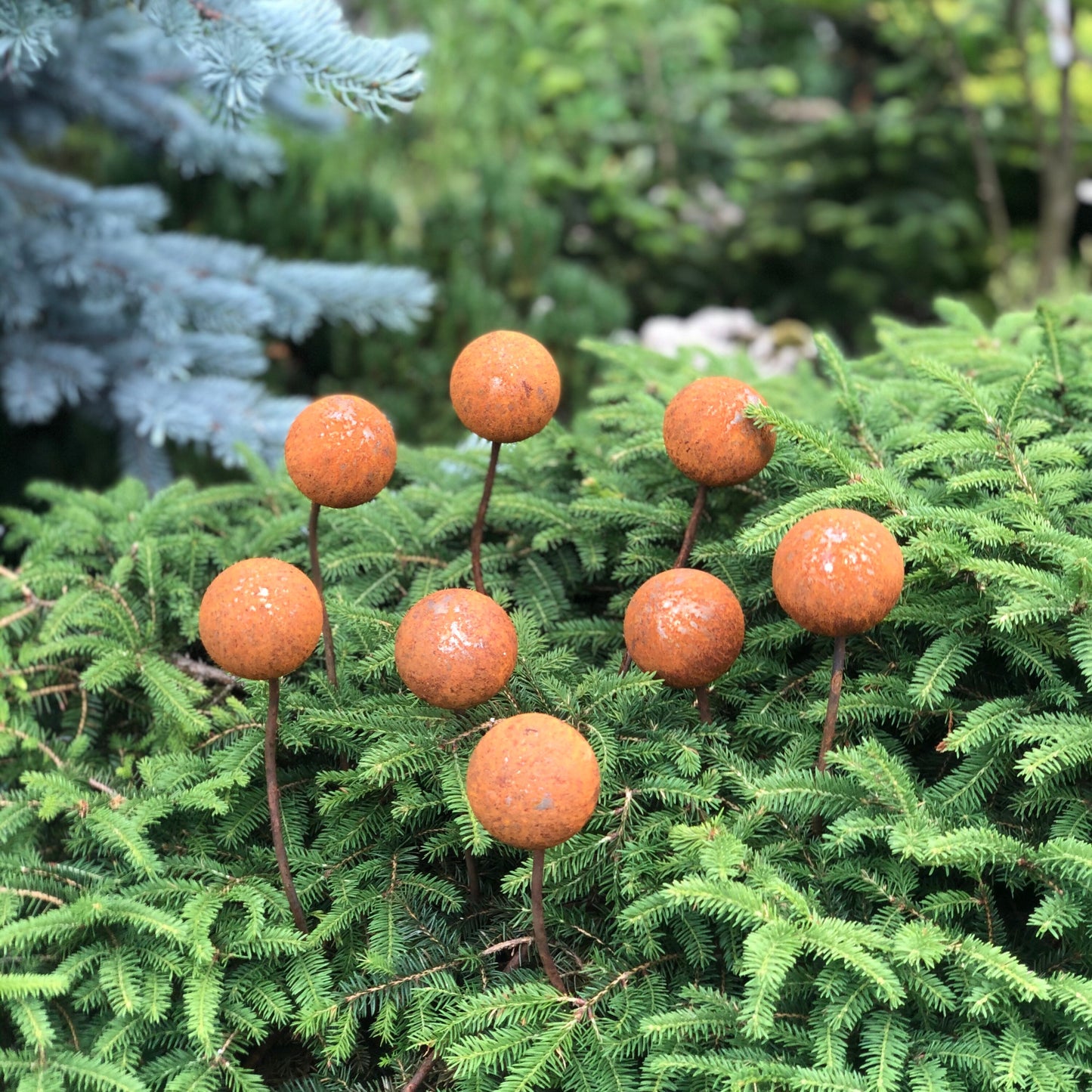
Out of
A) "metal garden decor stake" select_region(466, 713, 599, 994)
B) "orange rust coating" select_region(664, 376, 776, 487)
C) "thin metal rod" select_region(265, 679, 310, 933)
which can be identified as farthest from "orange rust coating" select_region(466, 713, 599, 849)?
"orange rust coating" select_region(664, 376, 776, 487)

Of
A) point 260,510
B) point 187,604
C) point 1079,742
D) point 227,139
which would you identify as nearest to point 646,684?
point 1079,742

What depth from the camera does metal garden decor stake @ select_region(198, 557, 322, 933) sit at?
3.02ft

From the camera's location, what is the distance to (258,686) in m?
1.23

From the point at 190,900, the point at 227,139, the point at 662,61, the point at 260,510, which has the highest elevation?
the point at 662,61

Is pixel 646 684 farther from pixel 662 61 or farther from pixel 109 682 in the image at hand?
pixel 662 61

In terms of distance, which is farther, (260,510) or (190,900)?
(260,510)

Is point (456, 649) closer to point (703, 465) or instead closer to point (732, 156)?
point (703, 465)

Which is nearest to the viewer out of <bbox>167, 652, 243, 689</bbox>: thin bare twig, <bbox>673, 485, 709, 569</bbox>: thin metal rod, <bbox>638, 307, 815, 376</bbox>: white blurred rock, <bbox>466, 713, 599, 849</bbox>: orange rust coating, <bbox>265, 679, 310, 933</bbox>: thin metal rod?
<bbox>466, 713, 599, 849</bbox>: orange rust coating

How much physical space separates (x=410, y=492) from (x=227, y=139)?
1.89 metres

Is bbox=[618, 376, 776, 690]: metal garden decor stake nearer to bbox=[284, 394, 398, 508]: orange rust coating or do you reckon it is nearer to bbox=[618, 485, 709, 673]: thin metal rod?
bbox=[618, 485, 709, 673]: thin metal rod

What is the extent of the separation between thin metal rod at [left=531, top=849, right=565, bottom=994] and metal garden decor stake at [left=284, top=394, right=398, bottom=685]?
349mm

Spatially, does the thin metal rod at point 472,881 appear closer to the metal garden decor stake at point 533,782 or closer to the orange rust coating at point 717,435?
the metal garden decor stake at point 533,782

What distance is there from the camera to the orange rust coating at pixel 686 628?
3.22 ft

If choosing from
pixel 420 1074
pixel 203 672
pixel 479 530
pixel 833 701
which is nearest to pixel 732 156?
pixel 479 530
